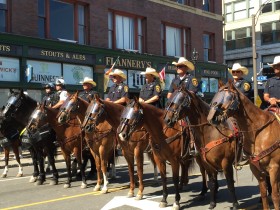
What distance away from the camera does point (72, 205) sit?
8.81 m

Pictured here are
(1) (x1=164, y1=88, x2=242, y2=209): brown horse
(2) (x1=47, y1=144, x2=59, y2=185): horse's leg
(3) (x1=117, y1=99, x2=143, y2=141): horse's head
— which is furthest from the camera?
(2) (x1=47, y1=144, x2=59, y2=185): horse's leg

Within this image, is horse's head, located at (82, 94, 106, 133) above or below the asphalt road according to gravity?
above

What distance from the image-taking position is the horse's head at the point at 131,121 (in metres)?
8.06

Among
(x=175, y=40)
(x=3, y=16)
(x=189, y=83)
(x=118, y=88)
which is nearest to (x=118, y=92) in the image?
(x=118, y=88)

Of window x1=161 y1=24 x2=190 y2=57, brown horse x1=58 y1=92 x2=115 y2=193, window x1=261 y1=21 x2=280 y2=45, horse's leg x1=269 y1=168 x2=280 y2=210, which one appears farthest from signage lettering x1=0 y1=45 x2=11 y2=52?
window x1=261 y1=21 x2=280 y2=45

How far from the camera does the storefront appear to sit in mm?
21141

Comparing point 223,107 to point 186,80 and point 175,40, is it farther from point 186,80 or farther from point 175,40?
point 175,40

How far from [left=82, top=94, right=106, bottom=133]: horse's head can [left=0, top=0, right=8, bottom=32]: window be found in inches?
553

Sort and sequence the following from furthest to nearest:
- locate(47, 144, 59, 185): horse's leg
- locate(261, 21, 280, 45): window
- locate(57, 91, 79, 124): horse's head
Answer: locate(261, 21, 280, 45): window → locate(47, 144, 59, 185): horse's leg → locate(57, 91, 79, 124): horse's head

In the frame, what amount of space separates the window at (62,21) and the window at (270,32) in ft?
88.9

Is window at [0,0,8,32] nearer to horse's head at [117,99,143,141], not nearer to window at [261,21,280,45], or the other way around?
horse's head at [117,99,143,141]

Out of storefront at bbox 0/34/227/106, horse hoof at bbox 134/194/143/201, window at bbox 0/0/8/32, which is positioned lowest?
horse hoof at bbox 134/194/143/201

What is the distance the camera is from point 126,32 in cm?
2805

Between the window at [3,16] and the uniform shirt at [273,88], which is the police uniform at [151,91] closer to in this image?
the uniform shirt at [273,88]
